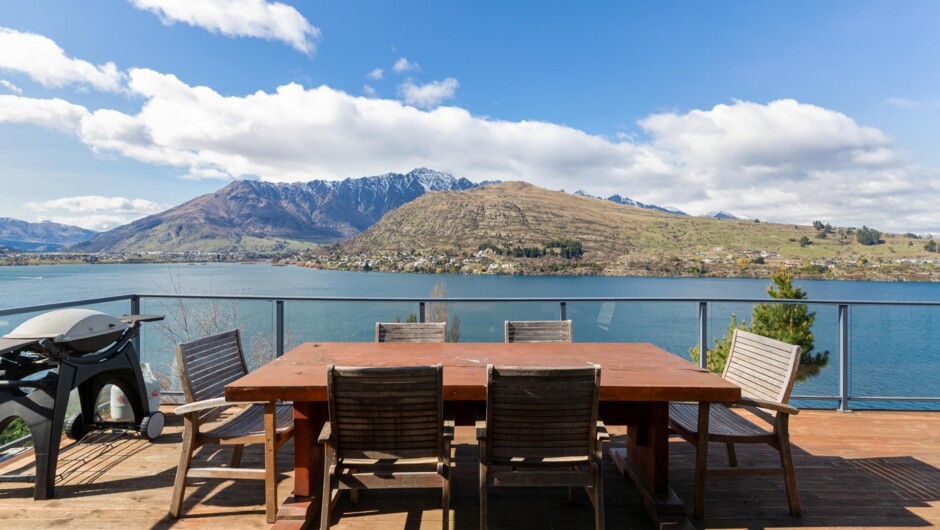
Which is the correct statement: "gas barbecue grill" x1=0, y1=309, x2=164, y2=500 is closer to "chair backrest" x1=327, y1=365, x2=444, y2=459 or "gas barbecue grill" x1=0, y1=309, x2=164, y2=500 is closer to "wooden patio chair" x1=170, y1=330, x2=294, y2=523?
"wooden patio chair" x1=170, y1=330, x2=294, y2=523

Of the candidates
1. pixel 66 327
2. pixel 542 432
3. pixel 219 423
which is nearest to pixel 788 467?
pixel 542 432

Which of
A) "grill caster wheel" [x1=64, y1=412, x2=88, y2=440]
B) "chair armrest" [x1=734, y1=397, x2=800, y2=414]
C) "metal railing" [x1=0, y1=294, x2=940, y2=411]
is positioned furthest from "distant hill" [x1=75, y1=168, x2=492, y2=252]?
"chair armrest" [x1=734, y1=397, x2=800, y2=414]

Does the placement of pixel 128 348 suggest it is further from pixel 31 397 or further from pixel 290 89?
pixel 290 89

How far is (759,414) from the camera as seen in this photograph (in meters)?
2.81

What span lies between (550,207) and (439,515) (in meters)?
70.8

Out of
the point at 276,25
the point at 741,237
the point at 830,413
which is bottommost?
the point at 830,413

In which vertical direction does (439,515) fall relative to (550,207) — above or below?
below

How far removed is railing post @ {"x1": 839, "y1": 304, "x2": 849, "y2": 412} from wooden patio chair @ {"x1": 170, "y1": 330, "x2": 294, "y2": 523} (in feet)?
16.4

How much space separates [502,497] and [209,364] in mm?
1925

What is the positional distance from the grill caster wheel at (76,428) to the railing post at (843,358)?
664 cm

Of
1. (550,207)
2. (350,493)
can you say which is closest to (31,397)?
(350,493)

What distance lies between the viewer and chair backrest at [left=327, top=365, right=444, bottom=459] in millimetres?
1913

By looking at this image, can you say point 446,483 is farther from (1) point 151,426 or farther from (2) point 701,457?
(1) point 151,426

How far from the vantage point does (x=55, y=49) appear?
1555 cm
